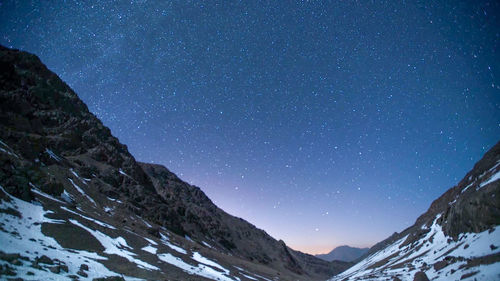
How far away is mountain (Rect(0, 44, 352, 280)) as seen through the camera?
24.3 meters

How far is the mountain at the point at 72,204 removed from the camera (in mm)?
24328

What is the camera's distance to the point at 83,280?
19000 mm

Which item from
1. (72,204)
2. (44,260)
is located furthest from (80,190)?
(44,260)

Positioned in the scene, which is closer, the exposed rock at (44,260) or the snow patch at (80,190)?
the exposed rock at (44,260)

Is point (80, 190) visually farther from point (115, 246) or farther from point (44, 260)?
point (44, 260)

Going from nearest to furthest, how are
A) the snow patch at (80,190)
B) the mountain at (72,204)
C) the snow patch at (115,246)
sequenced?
the mountain at (72,204) → the snow patch at (115,246) → the snow patch at (80,190)

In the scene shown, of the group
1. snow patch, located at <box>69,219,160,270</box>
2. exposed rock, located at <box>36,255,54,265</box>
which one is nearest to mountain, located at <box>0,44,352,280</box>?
exposed rock, located at <box>36,255,54,265</box>

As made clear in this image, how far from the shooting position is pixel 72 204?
49625 millimetres

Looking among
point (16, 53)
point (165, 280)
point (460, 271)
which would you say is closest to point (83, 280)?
point (165, 280)

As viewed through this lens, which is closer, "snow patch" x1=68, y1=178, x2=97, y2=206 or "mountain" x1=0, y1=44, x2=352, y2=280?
"mountain" x1=0, y1=44, x2=352, y2=280

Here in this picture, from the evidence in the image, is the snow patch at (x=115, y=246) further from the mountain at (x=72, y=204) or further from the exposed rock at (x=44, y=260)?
the exposed rock at (x=44, y=260)

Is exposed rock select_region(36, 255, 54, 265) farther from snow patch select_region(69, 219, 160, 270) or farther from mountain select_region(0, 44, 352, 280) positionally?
snow patch select_region(69, 219, 160, 270)

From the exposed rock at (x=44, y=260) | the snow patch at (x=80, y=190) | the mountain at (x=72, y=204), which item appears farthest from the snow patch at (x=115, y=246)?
the snow patch at (x=80, y=190)

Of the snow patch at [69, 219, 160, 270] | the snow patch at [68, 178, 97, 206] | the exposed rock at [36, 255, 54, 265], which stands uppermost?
the snow patch at [68, 178, 97, 206]
